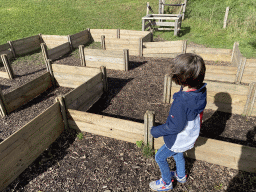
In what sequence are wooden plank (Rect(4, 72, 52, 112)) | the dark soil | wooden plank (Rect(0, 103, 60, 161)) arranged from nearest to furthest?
wooden plank (Rect(0, 103, 60, 161)) < the dark soil < wooden plank (Rect(4, 72, 52, 112))

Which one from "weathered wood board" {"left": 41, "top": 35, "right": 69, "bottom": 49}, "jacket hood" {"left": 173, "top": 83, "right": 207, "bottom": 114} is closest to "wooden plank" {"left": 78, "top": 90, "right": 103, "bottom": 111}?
"jacket hood" {"left": 173, "top": 83, "right": 207, "bottom": 114}

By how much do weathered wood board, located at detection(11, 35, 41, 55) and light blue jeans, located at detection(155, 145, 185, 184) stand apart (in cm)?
1110

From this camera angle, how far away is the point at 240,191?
317 centimetres

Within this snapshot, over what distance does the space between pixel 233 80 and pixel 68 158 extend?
6.25 m

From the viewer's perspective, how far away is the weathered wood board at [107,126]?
13.0 ft

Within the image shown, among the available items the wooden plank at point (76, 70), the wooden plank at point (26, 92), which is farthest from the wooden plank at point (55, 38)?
the wooden plank at point (26, 92)

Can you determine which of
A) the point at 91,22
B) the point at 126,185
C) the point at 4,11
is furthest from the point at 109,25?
the point at 126,185

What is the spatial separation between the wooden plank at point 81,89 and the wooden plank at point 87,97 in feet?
0.19

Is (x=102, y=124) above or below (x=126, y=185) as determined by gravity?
above

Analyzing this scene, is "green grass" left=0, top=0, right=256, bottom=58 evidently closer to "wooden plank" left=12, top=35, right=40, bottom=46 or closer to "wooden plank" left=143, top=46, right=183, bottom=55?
"wooden plank" left=12, top=35, right=40, bottom=46

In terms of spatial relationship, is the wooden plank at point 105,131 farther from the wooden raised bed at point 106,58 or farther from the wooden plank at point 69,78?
the wooden raised bed at point 106,58

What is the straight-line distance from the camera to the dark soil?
11.1 feet

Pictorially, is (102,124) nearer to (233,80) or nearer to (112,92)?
(112,92)

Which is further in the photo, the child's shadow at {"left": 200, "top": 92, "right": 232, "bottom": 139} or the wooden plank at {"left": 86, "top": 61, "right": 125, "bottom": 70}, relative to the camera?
the wooden plank at {"left": 86, "top": 61, "right": 125, "bottom": 70}
